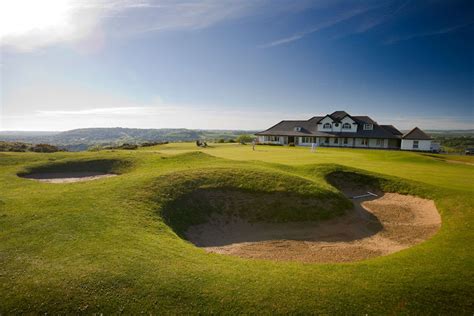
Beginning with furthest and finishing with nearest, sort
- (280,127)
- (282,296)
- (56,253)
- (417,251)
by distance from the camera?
(280,127), (417,251), (56,253), (282,296)

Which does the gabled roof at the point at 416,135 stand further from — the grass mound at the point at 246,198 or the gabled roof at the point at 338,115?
the grass mound at the point at 246,198

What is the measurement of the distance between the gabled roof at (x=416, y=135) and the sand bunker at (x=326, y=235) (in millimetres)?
48529

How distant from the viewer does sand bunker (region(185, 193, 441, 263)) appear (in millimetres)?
11656

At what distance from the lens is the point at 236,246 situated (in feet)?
39.9

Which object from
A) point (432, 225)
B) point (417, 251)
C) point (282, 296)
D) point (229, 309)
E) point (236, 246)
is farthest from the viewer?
point (432, 225)

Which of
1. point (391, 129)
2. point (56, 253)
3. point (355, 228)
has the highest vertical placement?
point (391, 129)

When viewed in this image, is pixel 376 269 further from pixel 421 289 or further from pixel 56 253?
pixel 56 253

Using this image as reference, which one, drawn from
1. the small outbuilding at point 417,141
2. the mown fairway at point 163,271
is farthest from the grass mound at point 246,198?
the small outbuilding at point 417,141

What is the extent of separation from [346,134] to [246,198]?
54.5 m

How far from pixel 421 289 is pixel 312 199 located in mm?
8784

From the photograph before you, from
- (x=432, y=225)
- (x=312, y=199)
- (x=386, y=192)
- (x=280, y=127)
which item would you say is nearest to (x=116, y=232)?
(x=312, y=199)

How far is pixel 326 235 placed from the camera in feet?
44.9

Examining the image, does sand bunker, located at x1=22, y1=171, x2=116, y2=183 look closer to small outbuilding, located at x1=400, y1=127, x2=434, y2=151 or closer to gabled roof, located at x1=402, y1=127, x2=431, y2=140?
small outbuilding, located at x1=400, y1=127, x2=434, y2=151

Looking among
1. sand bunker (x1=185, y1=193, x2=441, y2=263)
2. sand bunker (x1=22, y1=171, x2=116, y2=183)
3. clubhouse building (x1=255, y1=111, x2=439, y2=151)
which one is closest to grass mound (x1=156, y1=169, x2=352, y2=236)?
sand bunker (x1=185, y1=193, x2=441, y2=263)
